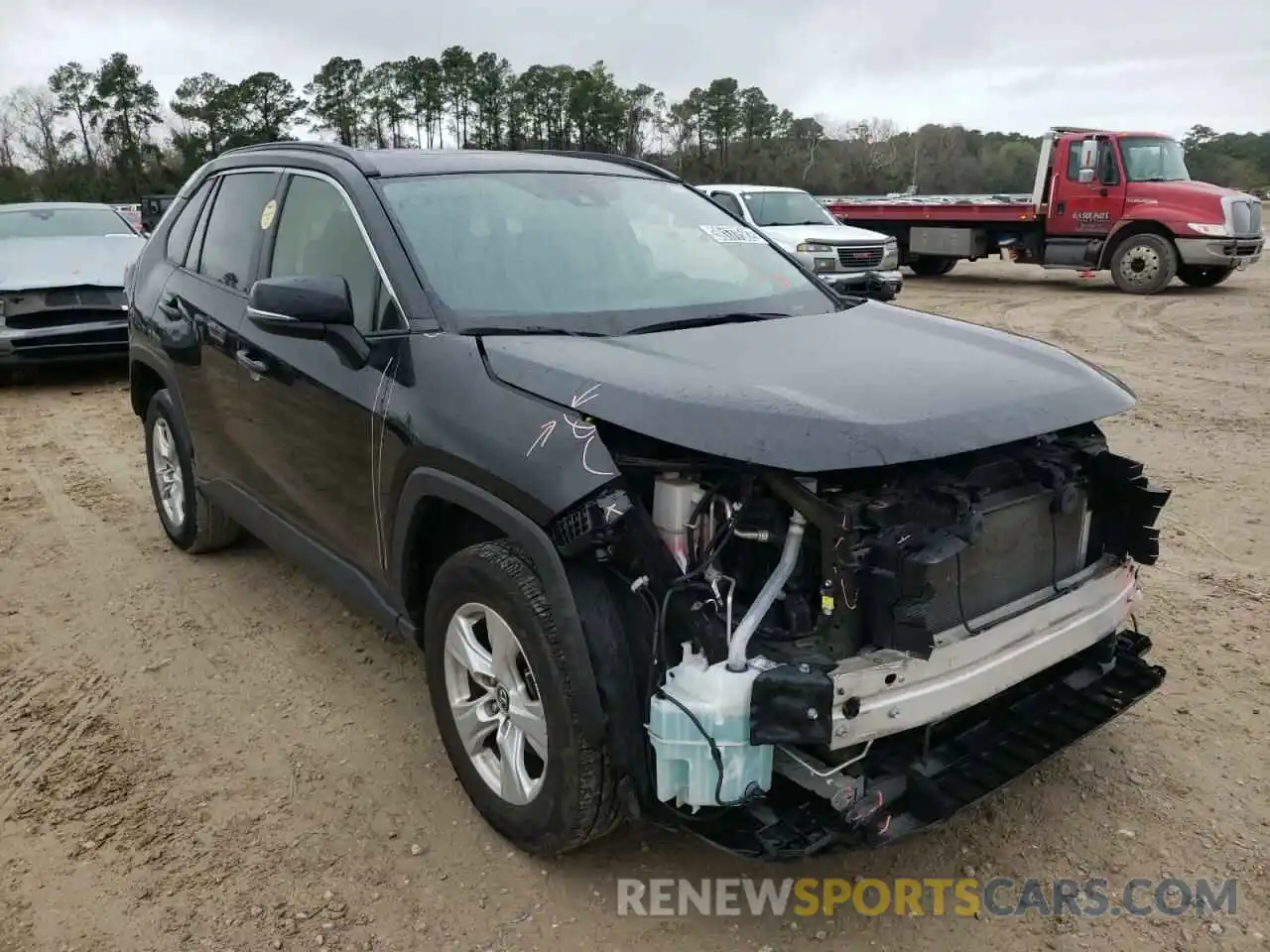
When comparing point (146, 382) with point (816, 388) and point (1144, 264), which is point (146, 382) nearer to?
point (816, 388)

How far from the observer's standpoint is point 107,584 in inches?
188

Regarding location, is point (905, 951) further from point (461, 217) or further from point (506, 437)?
point (461, 217)

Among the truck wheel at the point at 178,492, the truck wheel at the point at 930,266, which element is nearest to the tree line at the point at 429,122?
the truck wheel at the point at 930,266

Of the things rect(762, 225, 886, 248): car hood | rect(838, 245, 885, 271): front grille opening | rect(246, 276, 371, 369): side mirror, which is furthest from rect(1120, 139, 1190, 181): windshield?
rect(246, 276, 371, 369): side mirror

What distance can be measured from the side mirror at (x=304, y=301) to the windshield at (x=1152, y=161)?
621 inches

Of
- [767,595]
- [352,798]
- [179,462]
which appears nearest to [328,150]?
[179,462]

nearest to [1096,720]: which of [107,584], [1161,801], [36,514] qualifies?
[1161,801]

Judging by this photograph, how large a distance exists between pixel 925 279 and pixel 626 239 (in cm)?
1770

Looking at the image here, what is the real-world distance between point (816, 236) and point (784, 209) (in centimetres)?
119

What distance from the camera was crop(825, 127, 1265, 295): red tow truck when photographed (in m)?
15.3

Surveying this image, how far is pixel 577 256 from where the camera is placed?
11.2 feet

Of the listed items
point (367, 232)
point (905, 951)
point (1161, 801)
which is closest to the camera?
point (905, 951)

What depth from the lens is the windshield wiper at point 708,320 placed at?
3103mm

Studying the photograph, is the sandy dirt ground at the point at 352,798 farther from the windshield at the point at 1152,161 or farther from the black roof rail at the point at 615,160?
the windshield at the point at 1152,161
